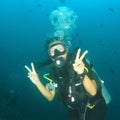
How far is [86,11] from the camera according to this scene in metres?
120

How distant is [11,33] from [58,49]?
104m

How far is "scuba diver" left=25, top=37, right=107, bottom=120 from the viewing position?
16.1 feet

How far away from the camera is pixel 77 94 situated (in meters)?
5.18

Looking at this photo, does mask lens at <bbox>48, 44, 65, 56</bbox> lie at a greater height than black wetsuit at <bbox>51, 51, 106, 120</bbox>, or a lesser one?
greater

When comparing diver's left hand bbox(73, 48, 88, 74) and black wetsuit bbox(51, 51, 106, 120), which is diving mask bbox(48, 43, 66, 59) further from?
diver's left hand bbox(73, 48, 88, 74)

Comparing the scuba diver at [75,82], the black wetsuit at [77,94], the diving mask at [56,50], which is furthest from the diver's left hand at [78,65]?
the diving mask at [56,50]

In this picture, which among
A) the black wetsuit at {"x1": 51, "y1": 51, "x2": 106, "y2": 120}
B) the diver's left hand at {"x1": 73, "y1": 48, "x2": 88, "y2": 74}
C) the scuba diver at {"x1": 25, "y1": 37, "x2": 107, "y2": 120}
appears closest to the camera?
the diver's left hand at {"x1": 73, "y1": 48, "x2": 88, "y2": 74}

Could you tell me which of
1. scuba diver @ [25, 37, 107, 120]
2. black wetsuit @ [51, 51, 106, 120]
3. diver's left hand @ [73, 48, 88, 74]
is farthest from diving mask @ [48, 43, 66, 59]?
diver's left hand @ [73, 48, 88, 74]

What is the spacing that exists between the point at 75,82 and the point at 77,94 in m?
0.28

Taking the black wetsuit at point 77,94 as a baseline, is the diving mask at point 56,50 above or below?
above

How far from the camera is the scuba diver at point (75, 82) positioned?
4.90m

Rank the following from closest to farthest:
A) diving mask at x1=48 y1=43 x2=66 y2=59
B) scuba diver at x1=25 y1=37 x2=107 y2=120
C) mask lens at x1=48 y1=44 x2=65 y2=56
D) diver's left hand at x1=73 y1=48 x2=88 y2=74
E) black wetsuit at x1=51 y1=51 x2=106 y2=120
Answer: diver's left hand at x1=73 y1=48 x2=88 y2=74, scuba diver at x1=25 y1=37 x2=107 y2=120, black wetsuit at x1=51 y1=51 x2=106 y2=120, diving mask at x1=48 y1=43 x2=66 y2=59, mask lens at x1=48 y1=44 x2=65 y2=56

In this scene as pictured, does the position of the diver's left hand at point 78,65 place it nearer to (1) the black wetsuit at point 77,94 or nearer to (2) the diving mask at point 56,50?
(1) the black wetsuit at point 77,94

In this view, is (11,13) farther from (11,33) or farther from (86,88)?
(86,88)
